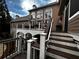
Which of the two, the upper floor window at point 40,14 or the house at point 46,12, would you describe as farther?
the upper floor window at point 40,14

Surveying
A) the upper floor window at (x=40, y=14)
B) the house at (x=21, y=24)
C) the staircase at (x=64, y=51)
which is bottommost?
the staircase at (x=64, y=51)

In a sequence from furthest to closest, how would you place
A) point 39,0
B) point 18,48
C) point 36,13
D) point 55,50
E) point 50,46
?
point 39,0 < point 36,13 < point 18,48 < point 50,46 < point 55,50

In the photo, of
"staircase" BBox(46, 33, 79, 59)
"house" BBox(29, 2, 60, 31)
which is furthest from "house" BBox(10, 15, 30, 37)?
"staircase" BBox(46, 33, 79, 59)

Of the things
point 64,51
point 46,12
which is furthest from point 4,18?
point 64,51

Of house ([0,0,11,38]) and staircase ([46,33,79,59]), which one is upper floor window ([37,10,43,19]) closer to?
house ([0,0,11,38])

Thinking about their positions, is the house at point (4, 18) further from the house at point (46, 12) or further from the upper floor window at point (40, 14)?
the upper floor window at point (40, 14)

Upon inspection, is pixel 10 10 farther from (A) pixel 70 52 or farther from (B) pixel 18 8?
(A) pixel 70 52

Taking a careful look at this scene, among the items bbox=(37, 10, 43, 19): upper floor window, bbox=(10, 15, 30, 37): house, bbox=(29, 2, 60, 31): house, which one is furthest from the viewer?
bbox=(10, 15, 30, 37): house

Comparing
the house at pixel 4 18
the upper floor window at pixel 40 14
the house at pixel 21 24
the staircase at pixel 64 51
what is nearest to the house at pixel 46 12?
the upper floor window at pixel 40 14

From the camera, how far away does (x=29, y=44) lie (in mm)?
4109

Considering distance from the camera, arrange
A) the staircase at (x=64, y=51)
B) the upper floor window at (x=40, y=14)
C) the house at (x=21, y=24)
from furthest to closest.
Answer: the house at (x=21, y=24)
the upper floor window at (x=40, y=14)
the staircase at (x=64, y=51)

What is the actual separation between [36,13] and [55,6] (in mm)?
4926

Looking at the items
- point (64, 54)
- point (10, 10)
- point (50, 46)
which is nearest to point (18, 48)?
point (50, 46)

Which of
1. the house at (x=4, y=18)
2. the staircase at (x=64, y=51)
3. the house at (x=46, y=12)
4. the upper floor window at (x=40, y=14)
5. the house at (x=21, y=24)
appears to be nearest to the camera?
the staircase at (x=64, y=51)
